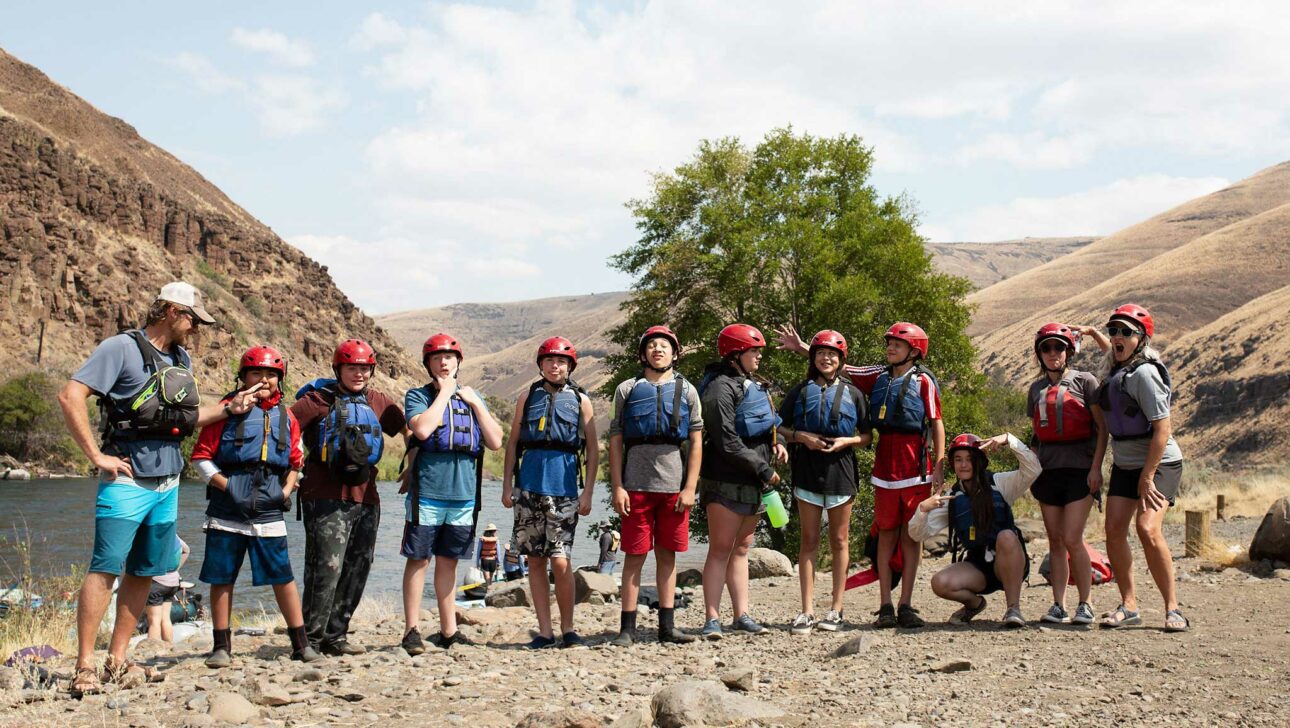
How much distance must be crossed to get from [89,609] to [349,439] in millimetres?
1830

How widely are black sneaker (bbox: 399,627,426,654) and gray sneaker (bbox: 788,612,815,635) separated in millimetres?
2753

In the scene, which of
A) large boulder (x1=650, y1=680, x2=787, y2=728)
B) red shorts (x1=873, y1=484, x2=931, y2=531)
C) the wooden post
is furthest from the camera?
the wooden post

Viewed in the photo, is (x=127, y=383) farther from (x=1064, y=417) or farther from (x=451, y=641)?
(x=1064, y=417)

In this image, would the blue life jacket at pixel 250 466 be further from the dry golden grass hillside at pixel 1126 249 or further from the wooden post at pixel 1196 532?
the dry golden grass hillside at pixel 1126 249

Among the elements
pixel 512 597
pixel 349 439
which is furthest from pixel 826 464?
pixel 512 597

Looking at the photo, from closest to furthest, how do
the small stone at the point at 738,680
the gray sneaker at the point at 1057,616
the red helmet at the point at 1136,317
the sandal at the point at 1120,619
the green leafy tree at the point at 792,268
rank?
1. the small stone at the point at 738,680
2. the red helmet at the point at 1136,317
3. the sandal at the point at 1120,619
4. the gray sneaker at the point at 1057,616
5. the green leafy tree at the point at 792,268

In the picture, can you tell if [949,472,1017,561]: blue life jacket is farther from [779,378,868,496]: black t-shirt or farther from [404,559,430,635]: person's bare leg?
[404,559,430,635]: person's bare leg

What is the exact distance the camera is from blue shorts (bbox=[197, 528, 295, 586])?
268 inches

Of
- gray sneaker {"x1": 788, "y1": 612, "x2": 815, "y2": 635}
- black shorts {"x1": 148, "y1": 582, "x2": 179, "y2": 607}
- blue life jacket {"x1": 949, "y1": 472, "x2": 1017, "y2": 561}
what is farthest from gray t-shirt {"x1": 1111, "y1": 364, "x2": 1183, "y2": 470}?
black shorts {"x1": 148, "y1": 582, "x2": 179, "y2": 607}

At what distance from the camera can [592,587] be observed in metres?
12.3

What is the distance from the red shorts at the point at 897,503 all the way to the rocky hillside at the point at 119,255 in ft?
252

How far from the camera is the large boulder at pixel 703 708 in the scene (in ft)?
17.7

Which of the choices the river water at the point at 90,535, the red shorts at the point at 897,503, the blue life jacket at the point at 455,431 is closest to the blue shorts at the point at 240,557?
the blue life jacket at the point at 455,431

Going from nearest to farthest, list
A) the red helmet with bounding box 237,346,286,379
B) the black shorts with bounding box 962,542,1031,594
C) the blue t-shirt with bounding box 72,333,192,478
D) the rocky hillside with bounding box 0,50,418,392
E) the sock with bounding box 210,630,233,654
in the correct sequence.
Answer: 1. the blue t-shirt with bounding box 72,333,192,478
2. the red helmet with bounding box 237,346,286,379
3. the sock with bounding box 210,630,233,654
4. the black shorts with bounding box 962,542,1031,594
5. the rocky hillside with bounding box 0,50,418,392
